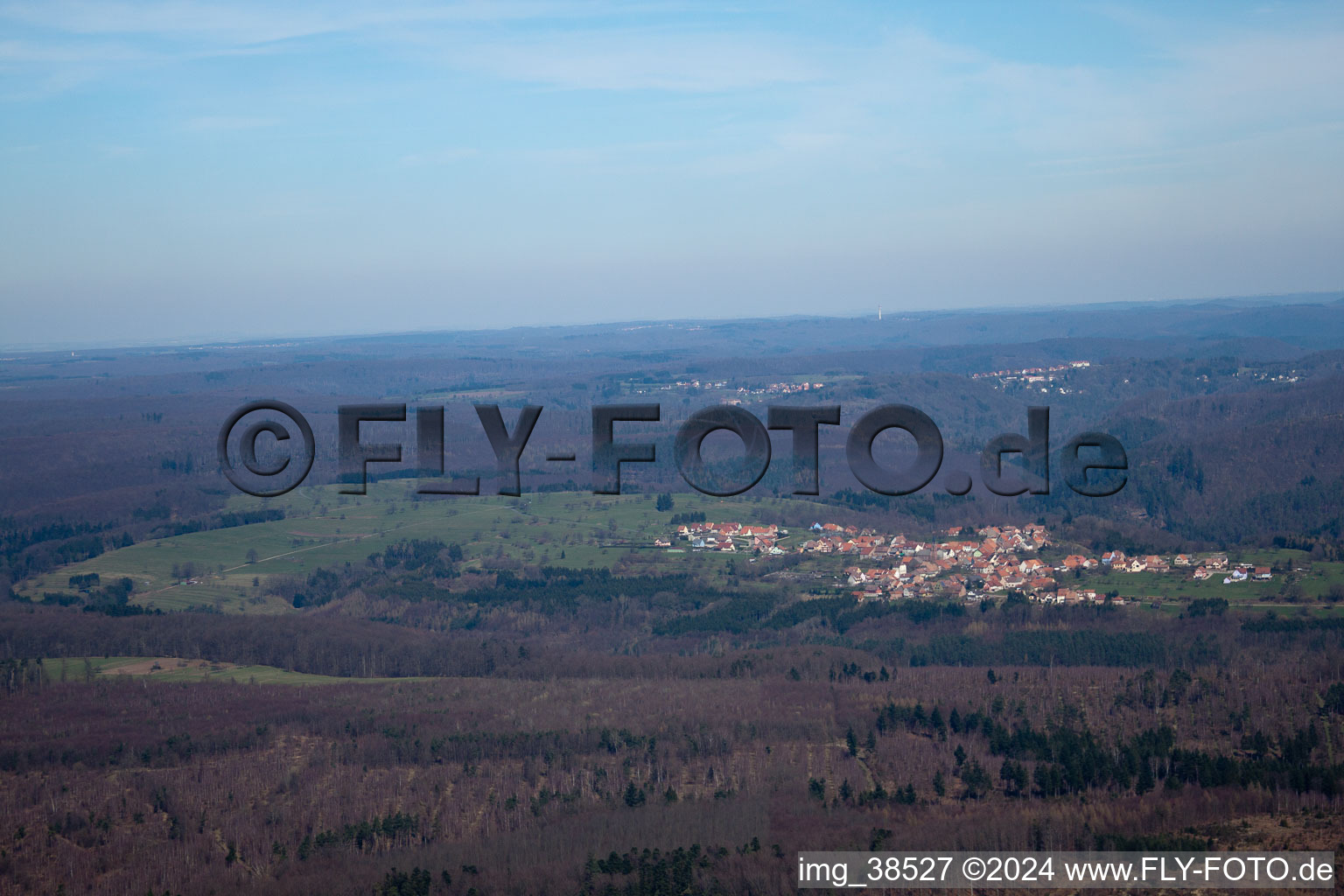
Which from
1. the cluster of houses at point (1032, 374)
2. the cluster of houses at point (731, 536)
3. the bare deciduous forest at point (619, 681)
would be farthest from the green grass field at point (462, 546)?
the cluster of houses at point (1032, 374)

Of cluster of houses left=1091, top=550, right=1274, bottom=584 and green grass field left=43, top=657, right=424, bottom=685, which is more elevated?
cluster of houses left=1091, top=550, right=1274, bottom=584

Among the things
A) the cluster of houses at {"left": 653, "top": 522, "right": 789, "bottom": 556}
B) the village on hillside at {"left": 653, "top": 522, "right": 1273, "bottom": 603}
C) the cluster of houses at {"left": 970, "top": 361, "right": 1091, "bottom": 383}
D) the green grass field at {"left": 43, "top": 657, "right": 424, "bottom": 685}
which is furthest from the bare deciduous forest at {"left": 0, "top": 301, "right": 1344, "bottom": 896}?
the cluster of houses at {"left": 970, "top": 361, "right": 1091, "bottom": 383}

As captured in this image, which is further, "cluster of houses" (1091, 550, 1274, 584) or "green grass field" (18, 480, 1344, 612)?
"green grass field" (18, 480, 1344, 612)

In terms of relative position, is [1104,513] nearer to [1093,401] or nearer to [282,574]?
[282,574]

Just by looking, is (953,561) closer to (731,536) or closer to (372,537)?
(731,536)

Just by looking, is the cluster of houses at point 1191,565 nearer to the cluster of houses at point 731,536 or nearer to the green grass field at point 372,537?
the cluster of houses at point 731,536

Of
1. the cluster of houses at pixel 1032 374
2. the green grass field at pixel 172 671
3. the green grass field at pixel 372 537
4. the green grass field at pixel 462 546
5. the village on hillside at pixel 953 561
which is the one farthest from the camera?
the cluster of houses at pixel 1032 374

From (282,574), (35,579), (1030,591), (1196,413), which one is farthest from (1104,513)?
(35,579)

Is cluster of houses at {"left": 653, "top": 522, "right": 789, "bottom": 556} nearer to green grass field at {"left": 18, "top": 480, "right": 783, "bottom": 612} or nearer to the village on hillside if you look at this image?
the village on hillside
